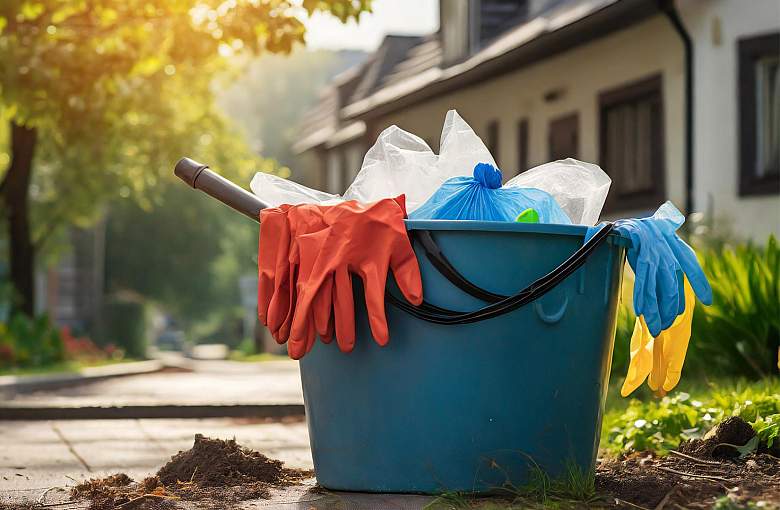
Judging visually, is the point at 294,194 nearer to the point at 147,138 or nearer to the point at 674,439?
the point at 674,439

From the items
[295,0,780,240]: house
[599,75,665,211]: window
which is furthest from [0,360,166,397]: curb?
[599,75,665,211]: window

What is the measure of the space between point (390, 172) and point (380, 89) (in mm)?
18741

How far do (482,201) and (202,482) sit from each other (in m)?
1.35

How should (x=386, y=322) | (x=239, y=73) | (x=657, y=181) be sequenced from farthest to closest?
(x=239, y=73)
(x=657, y=181)
(x=386, y=322)

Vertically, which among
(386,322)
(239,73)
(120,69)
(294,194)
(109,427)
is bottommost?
(109,427)

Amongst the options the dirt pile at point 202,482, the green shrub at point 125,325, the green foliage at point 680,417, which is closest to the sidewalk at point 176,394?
the green foliage at point 680,417

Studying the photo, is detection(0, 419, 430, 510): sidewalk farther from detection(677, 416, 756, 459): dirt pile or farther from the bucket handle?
detection(677, 416, 756, 459): dirt pile

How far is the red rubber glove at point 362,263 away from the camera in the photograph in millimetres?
4121

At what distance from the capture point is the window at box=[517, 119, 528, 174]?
18188 millimetres

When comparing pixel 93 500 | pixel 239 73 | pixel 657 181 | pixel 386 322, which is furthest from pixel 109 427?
pixel 239 73

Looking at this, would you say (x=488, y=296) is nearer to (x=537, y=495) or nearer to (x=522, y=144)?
(x=537, y=495)

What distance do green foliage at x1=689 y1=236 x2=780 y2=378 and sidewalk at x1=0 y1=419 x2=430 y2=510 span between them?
241 cm

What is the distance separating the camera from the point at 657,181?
14.7m

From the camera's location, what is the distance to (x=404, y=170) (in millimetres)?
4641
